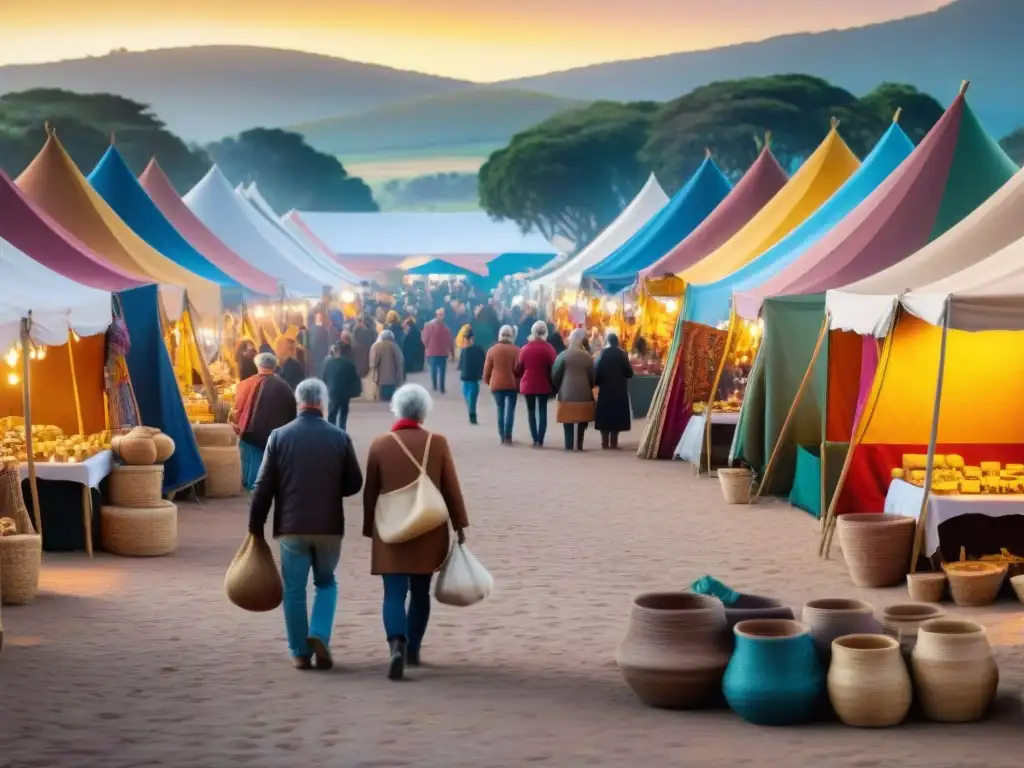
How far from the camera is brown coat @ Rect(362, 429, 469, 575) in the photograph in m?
8.07

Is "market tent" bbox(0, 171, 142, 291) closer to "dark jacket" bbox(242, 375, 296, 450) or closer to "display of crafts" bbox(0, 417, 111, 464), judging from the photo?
"dark jacket" bbox(242, 375, 296, 450)

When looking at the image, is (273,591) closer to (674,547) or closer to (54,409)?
A: (674,547)

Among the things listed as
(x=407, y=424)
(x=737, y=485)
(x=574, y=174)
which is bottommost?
(x=737, y=485)

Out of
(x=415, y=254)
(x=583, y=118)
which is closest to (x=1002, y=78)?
(x=583, y=118)

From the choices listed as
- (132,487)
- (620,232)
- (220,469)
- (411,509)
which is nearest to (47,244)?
(220,469)

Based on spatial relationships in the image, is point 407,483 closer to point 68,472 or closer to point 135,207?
point 68,472

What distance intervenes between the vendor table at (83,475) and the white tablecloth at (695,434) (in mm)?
7088

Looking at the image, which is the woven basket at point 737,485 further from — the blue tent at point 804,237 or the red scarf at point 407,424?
the red scarf at point 407,424

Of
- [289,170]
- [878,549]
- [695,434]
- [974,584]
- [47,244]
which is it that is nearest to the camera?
[974,584]

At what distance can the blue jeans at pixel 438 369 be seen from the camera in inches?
1137

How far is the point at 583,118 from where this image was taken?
8238cm

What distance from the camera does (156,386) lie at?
1488 centimetres

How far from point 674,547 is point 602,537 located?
760 millimetres

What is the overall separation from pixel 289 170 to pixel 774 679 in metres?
116
